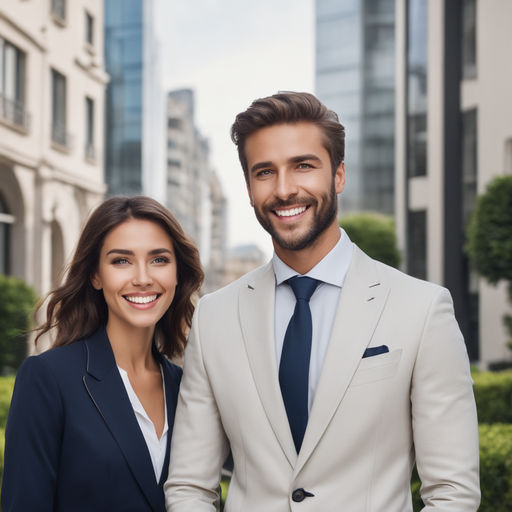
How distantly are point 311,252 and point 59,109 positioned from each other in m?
18.5

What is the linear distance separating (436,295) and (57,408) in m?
1.49

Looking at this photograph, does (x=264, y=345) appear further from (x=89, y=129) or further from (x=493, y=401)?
(x=89, y=129)

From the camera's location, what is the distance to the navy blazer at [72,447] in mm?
2607

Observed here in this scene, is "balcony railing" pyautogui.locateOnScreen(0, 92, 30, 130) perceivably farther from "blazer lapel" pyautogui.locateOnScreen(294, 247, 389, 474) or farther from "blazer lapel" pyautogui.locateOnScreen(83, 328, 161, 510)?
"blazer lapel" pyautogui.locateOnScreen(294, 247, 389, 474)

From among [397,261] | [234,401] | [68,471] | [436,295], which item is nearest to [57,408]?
[68,471]

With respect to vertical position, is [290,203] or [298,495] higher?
[290,203]

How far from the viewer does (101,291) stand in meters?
3.27

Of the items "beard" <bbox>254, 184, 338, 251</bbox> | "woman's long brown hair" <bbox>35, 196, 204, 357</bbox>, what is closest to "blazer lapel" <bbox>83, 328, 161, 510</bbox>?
"woman's long brown hair" <bbox>35, 196, 204, 357</bbox>

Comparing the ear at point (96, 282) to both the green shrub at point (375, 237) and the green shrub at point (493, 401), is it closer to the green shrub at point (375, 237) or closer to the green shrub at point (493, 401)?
the green shrub at point (493, 401)

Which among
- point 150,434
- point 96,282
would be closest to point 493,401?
point 150,434

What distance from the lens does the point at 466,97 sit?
17.4 metres

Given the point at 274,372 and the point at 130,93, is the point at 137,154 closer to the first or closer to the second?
the point at 130,93

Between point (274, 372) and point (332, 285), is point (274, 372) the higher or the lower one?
the lower one

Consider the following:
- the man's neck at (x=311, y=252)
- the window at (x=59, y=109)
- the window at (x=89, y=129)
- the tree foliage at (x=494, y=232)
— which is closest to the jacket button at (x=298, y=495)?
the man's neck at (x=311, y=252)
